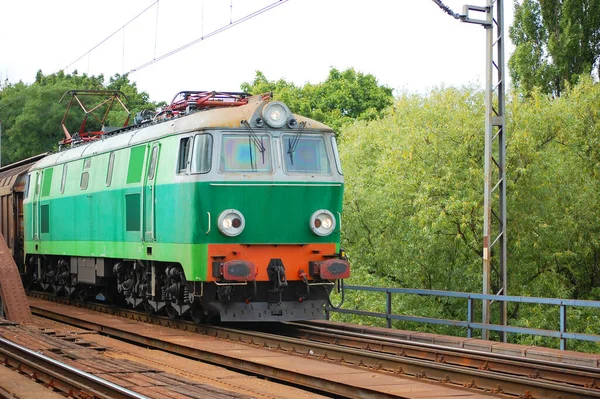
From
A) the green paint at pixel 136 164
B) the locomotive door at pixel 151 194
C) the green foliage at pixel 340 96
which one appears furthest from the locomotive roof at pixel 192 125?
the green foliage at pixel 340 96

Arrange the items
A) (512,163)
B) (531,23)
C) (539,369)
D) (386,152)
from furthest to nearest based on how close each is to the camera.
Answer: (531,23) < (386,152) < (512,163) < (539,369)

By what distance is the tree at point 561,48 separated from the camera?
157ft

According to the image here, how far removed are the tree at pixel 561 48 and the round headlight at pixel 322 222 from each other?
33.8 meters

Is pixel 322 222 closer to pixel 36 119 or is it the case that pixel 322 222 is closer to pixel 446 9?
pixel 446 9

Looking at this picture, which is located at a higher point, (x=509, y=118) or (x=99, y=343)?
(x=509, y=118)

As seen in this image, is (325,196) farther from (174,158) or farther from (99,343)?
(99,343)

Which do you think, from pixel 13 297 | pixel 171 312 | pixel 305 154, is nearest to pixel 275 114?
pixel 305 154

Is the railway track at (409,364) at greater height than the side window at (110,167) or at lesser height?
lesser

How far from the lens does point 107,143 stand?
19.3 m

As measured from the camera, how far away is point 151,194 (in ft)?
53.9

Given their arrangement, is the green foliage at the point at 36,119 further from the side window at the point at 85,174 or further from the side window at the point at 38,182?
the side window at the point at 85,174

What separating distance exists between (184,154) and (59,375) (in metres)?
5.88

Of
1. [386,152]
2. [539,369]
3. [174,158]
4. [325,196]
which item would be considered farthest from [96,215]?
[386,152]

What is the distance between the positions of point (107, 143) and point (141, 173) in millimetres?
2700
